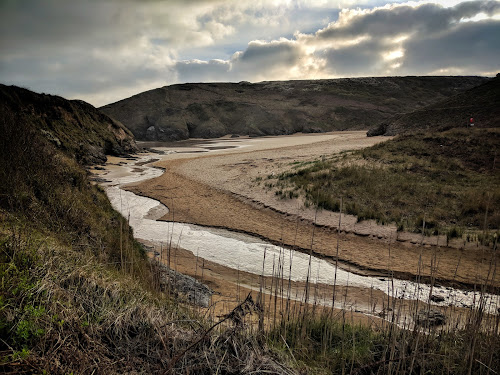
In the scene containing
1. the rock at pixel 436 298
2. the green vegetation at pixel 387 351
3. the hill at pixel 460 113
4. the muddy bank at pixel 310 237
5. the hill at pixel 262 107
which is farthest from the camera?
the hill at pixel 262 107

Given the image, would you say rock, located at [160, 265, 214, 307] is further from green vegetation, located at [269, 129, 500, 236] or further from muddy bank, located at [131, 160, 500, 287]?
green vegetation, located at [269, 129, 500, 236]

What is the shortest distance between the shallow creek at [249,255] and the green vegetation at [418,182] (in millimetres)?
2804

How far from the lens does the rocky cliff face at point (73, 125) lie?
75.5 ft

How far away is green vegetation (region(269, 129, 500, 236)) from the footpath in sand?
91cm

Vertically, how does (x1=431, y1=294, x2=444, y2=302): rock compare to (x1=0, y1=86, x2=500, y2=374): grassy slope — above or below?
below

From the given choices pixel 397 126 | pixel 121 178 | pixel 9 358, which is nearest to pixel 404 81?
pixel 397 126

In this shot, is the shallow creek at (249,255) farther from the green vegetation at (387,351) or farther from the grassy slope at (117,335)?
the grassy slope at (117,335)

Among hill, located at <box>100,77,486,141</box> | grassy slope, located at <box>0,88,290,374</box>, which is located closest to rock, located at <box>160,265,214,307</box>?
grassy slope, located at <box>0,88,290,374</box>

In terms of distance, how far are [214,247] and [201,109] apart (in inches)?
2547

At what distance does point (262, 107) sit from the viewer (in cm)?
7450

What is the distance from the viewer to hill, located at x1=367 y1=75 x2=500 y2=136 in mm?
28422

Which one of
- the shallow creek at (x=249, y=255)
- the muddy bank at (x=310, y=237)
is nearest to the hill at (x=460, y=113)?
the muddy bank at (x=310, y=237)

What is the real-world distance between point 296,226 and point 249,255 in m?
2.92

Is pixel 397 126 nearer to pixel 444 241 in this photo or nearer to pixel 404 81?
pixel 444 241
